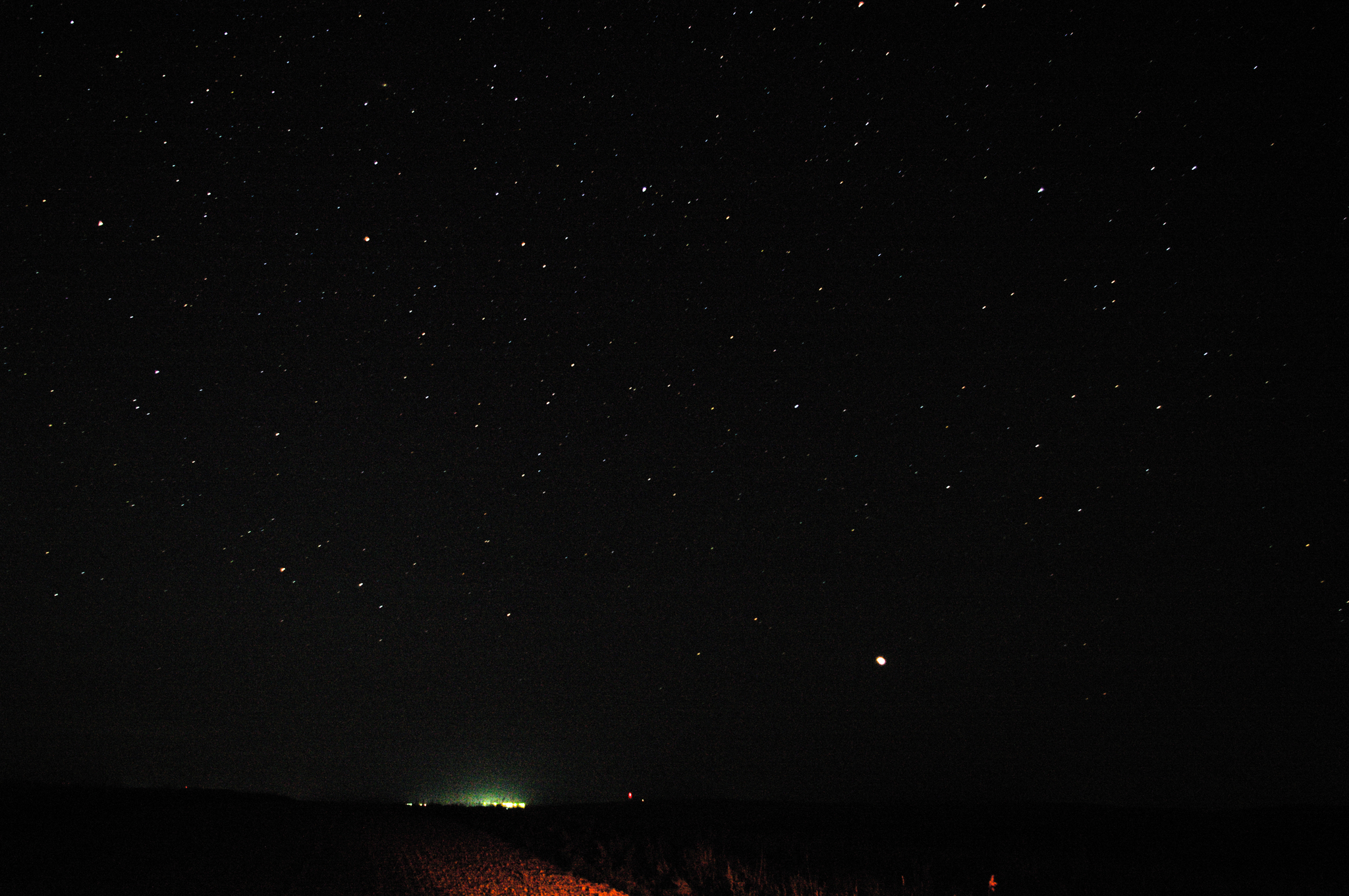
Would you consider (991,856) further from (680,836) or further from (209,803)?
(209,803)

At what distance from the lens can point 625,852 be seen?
1227 cm

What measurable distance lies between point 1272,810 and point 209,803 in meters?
39.3

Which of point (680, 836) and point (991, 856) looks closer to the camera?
point (991, 856)

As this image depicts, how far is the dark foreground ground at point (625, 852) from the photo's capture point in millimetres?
8844

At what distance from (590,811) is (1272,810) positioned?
27.1 meters

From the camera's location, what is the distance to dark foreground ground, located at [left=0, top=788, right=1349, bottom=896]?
29.0ft

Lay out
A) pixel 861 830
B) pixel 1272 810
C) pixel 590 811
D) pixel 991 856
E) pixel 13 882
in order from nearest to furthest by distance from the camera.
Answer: pixel 13 882, pixel 991 856, pixel 861 830, pixel 590 811, pixel 1272 810

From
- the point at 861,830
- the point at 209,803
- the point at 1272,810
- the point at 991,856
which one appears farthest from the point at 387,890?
the point at 1272,810

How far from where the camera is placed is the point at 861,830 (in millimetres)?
19000

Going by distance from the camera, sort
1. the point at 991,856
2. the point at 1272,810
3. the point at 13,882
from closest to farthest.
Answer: the point at 13,882, the point at 991,856, the point at 1272,810

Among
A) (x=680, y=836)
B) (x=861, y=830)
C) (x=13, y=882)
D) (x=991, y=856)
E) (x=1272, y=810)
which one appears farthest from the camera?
(x=1272, y=810)

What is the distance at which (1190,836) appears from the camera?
19.6 metres

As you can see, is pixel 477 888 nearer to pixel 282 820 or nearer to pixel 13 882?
pixel 13 882

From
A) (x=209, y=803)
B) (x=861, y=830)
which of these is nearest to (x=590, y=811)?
(x=861, y=830)
